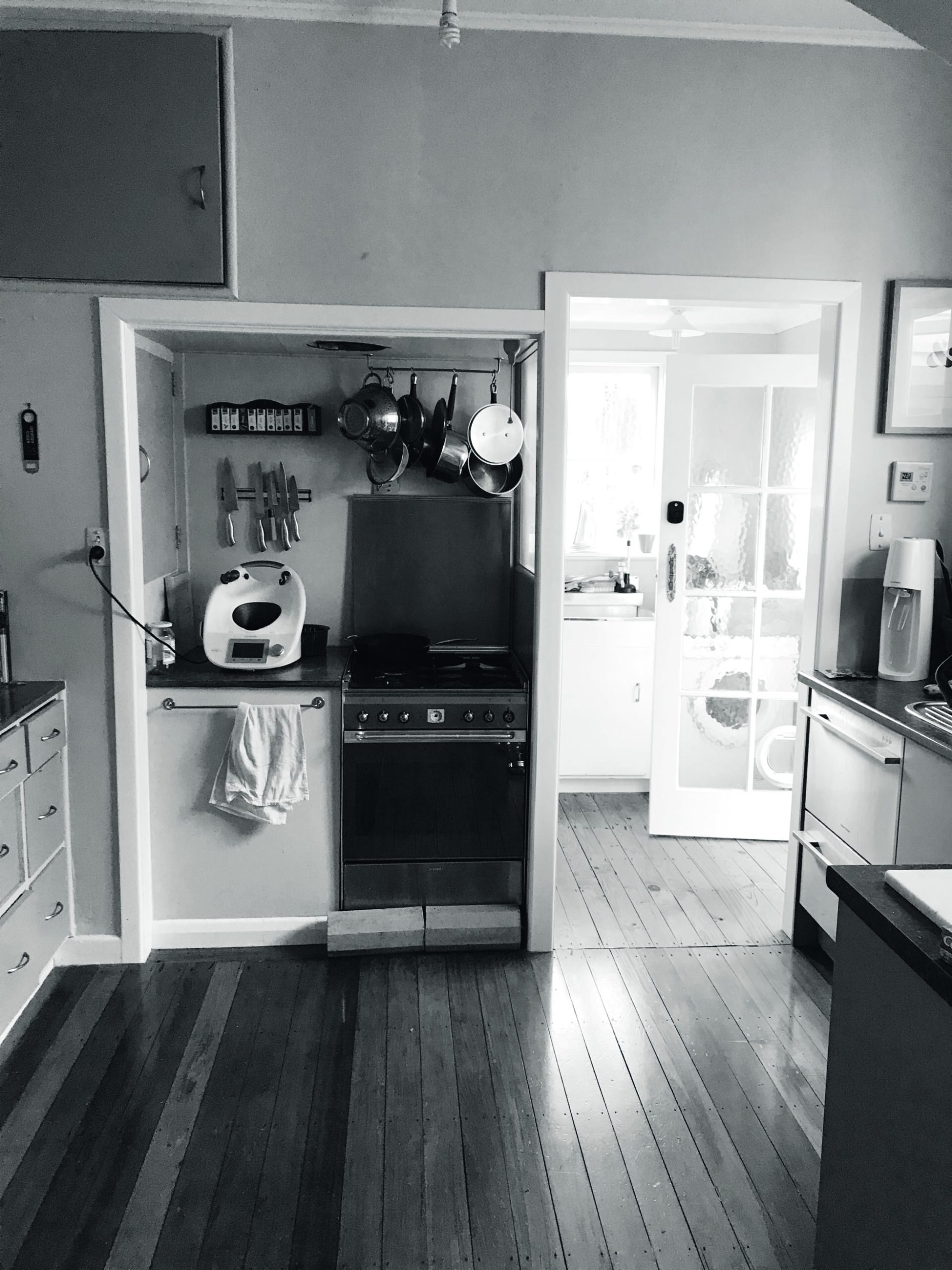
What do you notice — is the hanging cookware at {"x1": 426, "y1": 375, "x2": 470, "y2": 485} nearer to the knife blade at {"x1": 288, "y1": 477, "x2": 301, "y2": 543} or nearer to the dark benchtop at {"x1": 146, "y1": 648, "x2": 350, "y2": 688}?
the knife blade at {"x1": 288, "y1": 477, "x2": 301, "y2": 543}

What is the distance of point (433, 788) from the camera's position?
3189 mm

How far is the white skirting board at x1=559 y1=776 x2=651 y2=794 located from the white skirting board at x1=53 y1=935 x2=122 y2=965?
223cm

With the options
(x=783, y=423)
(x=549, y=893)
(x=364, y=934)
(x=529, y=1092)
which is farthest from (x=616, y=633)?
(x=529, y=1092)

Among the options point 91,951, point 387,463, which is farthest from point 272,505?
point 91,951

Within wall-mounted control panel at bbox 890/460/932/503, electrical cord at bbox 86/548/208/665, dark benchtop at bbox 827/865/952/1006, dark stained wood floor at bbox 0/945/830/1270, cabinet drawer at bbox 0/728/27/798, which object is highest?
wall-mounted control panel at bbox 890/460/932/503

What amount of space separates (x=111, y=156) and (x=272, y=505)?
1.33 m

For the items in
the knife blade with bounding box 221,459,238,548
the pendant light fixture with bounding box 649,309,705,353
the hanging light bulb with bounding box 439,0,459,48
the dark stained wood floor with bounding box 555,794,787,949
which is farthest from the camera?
the pendant light fixture with bounding box 649,309,705,353

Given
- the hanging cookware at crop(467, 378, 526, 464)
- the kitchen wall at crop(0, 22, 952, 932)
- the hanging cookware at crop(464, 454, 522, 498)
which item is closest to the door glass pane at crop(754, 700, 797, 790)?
the hanging cookware at crop(464, 454, 522, 498)

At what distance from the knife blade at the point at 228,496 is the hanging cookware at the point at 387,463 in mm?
510

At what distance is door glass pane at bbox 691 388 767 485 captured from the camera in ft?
12.6

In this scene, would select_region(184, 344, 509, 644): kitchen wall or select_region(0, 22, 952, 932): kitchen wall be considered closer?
select_region(0, 22, 952, 932): kitchen wall

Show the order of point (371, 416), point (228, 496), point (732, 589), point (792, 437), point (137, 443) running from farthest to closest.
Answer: point (732, 589)
point (792, 437)
point (228, 496)
point (371, 416)
point (137, 443)

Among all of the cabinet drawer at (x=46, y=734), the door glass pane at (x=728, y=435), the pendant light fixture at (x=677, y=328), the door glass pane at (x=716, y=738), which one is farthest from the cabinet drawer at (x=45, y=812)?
the pendant light fixture at (x=677, y=328)

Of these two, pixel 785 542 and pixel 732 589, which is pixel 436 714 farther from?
pixel 785 542
